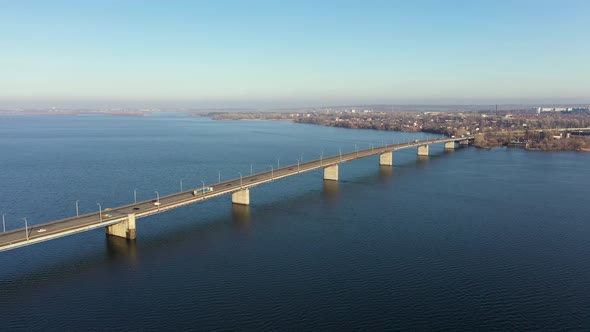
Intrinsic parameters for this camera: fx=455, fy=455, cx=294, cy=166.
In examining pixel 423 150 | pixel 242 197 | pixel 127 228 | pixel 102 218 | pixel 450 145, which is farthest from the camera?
pixel 450 145

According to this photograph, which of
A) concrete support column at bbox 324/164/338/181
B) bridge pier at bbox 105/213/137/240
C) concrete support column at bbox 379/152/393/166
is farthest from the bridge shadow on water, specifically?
concrete support column at bbox 379/152/393/166

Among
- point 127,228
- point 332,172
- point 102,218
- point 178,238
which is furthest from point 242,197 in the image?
point 332,172

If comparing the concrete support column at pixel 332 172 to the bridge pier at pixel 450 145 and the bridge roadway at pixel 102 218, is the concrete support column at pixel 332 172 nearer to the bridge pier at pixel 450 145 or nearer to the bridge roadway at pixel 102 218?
the bridge roadway at pixel 102 218

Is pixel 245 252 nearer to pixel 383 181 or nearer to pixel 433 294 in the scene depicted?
pixel 433 294

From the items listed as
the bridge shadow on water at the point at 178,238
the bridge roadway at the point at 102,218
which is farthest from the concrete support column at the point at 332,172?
the bridge roadway at the point at 102,218

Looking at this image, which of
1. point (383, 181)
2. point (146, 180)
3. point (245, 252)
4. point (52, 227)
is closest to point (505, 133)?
point (383, 181)

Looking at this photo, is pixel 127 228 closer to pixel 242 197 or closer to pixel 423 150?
pixel 242 197
